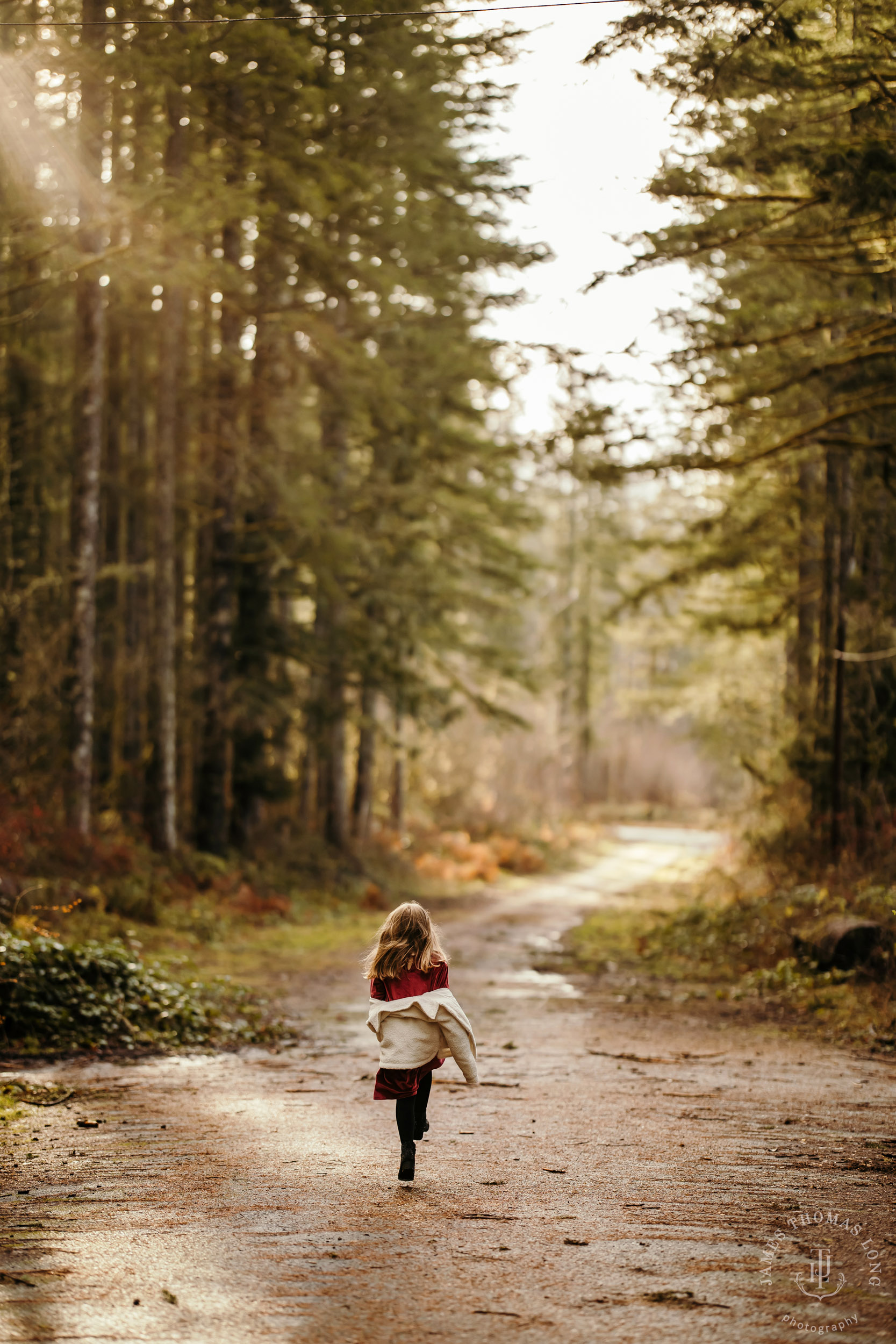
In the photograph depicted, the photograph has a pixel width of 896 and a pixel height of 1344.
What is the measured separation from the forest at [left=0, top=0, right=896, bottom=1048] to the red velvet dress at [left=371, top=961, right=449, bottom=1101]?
3.87m

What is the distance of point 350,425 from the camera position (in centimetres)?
2128

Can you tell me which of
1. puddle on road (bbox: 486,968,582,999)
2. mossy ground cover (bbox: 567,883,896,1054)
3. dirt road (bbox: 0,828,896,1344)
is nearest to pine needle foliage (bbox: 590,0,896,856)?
mossy ground cover (bbox: 567,883,896,1054)

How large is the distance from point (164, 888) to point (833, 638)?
33.5ft

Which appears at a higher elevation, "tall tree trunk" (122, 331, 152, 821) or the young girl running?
"tall tree trunk" (122, 331, 152, 821)

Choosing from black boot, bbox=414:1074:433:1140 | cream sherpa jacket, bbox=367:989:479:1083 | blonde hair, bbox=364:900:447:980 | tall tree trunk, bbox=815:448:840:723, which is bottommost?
black boot, bbox=414:1074:433:1140

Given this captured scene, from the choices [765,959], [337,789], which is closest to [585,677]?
[337,789]

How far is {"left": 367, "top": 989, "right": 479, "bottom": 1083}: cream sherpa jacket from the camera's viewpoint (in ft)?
16.8

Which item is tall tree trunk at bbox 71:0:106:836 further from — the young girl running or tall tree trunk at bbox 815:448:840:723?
tall tree trunk at bbox 815:448:840:723

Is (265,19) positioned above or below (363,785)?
above

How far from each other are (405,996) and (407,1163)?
0.75 meters

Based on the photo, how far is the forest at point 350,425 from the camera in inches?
389

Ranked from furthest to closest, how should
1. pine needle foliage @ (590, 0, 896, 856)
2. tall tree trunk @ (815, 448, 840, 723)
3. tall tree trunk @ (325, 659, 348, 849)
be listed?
tall tree trunk @ (325, 659, 348, 849) → tall tree trunk @ (815, 448, 840, 723) → pine needle foliage @ (590, 0, 896, 856)

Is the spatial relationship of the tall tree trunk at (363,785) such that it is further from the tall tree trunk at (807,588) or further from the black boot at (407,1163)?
the black boot at (407,1163)

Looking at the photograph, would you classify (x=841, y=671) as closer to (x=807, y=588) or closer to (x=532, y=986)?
(x=807, y=588)
